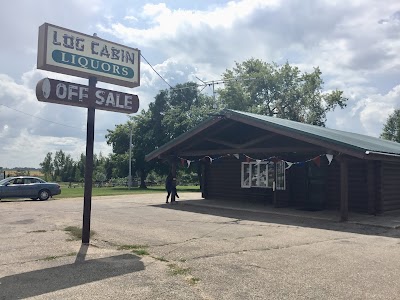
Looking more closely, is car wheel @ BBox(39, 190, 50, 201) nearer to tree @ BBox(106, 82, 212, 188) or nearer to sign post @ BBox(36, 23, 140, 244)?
sign post @ BBox(36, 23, 140, 244)

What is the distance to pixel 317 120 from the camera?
170ft

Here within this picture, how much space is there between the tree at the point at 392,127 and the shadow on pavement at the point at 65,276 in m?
60.9

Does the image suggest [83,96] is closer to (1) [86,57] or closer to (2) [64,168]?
(1) [86,57]

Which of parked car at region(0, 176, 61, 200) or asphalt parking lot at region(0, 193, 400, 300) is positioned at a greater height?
parked car at region(0, 176, 61, 200)

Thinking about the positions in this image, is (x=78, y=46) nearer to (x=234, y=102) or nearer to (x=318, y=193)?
(x=318, y=193)

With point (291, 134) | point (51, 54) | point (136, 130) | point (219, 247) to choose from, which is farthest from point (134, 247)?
point (136, 130)

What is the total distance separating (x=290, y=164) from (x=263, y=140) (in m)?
1.50

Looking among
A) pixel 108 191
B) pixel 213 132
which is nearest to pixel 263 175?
pixel 213 132

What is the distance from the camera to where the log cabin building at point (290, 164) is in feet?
46.3

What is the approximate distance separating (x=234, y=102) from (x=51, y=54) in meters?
43.0

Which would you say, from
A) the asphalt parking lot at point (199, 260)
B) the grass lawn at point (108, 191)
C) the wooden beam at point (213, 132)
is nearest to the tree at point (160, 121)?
the grass lawn at point (108, 191)

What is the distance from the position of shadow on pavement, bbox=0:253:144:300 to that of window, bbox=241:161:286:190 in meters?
11.4

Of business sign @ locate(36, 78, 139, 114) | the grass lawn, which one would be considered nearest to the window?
business sign @ locate(36, 78, 139, 114)

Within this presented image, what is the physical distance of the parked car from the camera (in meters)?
22.0
